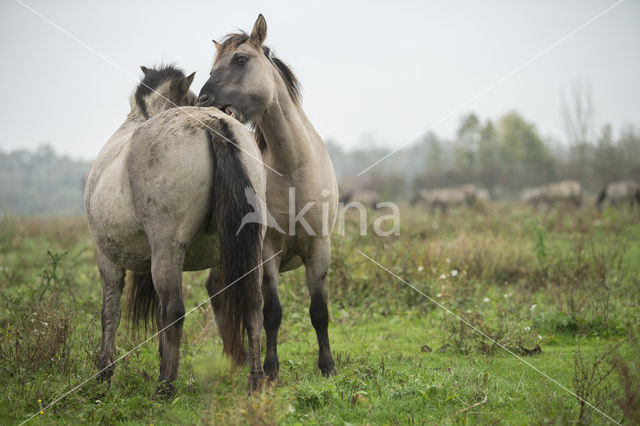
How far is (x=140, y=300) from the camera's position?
14.6ft

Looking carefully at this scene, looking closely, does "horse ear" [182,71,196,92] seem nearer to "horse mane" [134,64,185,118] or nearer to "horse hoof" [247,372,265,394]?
"horse mane" [134,64,185,118]

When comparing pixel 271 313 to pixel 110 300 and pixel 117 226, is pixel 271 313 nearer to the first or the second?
pixel 110 300

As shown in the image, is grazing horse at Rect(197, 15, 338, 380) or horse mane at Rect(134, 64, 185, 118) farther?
horse mane at Rect(134, 64, 185, 118)

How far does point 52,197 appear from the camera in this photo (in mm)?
67500

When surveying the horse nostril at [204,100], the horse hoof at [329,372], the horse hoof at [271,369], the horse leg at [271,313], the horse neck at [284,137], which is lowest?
the horse hoof at [329,372]

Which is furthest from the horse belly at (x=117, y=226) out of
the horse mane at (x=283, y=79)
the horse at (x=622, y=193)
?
the horse at (x=622, y=193)

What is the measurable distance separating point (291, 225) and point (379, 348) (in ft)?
6.58

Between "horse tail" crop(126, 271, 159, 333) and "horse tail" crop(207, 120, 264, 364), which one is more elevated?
"horse tail" crop(207, 120, 264, 364)

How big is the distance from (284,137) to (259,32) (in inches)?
37.7

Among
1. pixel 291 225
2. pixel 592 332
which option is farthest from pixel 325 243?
pixel 592 332

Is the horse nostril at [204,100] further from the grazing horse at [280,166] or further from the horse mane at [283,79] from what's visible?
the horse mane at [283,79]

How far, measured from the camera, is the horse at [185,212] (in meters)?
3.12

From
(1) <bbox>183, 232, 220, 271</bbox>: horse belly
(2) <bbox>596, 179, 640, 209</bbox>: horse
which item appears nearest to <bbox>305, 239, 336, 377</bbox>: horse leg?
(1) <bbox>183, 232, 220, 271</bbox>: horse belly

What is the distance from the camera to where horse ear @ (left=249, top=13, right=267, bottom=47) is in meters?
4.20
